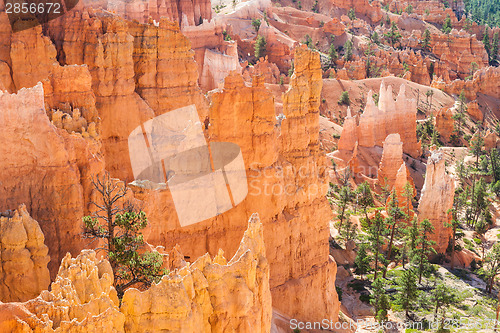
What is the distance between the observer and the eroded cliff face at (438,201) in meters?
41.6

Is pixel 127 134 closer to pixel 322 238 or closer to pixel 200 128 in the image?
pixel 200 128

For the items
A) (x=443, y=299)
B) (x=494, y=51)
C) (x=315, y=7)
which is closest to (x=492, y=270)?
(x=443, y=299)

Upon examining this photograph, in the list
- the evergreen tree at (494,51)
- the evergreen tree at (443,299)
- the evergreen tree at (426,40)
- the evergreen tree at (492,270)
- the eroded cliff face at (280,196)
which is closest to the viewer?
the eroded cliff face at (280,196)

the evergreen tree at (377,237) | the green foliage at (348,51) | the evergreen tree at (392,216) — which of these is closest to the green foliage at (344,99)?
the green foliage at (348,51)

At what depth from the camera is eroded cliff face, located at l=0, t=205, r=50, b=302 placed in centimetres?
1252

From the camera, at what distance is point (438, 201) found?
4169cm

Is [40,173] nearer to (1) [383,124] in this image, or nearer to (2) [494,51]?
(1) [383,124]

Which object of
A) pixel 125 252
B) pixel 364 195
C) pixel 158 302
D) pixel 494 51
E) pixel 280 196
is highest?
pixel 158 302

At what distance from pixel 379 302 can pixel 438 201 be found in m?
13.2

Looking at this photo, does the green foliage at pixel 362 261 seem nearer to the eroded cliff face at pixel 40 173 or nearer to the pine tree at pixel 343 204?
the pine tree at pixel 343 204

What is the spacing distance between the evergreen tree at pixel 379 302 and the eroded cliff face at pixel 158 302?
18.4 metres

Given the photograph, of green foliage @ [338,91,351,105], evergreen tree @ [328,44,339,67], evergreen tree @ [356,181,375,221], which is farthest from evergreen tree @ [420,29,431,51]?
evergreen tree @ [356,181,375,221]

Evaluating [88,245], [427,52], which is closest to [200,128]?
[88,245]

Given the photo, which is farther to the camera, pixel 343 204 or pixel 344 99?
pixel 344 99
